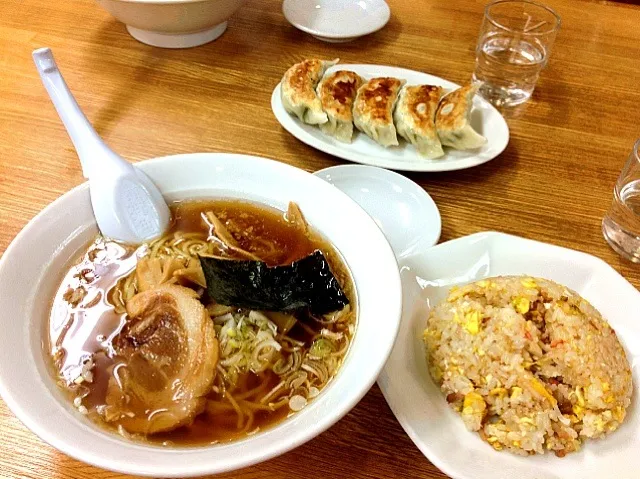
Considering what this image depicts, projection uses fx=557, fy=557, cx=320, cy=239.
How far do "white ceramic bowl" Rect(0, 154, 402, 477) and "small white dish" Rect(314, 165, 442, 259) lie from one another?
276 mm

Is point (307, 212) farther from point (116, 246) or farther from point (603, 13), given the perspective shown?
point (603, 13)

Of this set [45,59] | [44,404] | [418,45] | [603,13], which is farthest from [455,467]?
[603,13]

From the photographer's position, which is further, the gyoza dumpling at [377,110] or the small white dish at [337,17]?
the small white dish at [337,17]

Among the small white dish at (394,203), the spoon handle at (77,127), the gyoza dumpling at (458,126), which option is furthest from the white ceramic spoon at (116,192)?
the gyoza dumpling at (458,126)

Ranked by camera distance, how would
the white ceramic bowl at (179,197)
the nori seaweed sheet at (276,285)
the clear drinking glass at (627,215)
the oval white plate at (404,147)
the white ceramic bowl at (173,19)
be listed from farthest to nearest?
the white ceramic bowl at (173,19) < the oval white plate at (404,147) < the clear drinking glass at (627,215) < the nori seaweed sheet at (276,285) < the white ceramic bowl at (179,197)

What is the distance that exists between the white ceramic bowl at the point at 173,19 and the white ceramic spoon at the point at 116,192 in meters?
0.52

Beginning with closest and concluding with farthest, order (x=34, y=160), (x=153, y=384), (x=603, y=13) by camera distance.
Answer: (x=153, y=384) → (x=34, y=160) → (x=603, y=13)

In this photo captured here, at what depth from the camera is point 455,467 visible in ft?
2.64

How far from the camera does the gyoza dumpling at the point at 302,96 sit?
58.3 inches

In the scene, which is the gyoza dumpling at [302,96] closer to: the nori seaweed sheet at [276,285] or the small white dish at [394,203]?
the small white dish at [394,203]

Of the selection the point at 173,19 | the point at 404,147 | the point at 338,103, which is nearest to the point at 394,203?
the point at 404,147

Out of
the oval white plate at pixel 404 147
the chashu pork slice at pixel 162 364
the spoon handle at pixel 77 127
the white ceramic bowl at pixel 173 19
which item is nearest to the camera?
the chashu pork slice at pixel 162 364

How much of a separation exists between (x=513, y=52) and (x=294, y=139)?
31.2 inches

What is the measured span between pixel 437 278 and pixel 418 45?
1.08 metres
